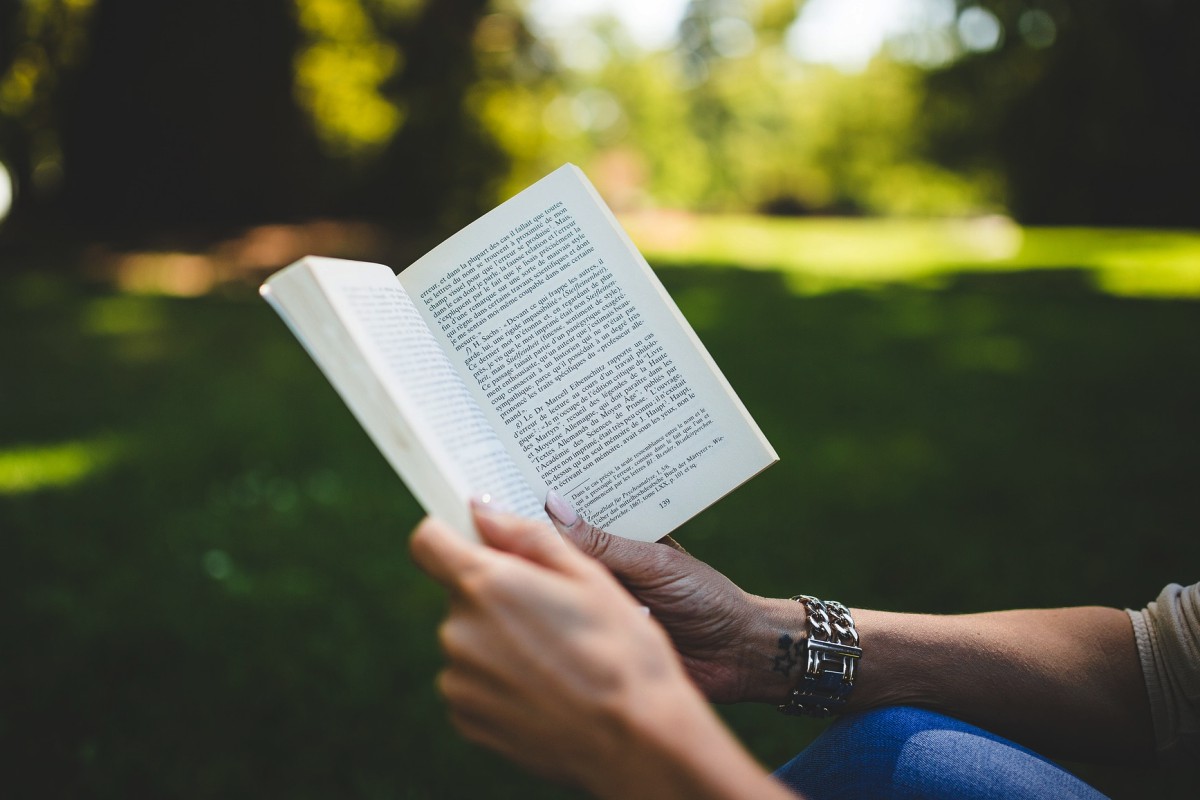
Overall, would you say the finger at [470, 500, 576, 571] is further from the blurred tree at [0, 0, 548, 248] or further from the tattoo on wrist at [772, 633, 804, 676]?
the blurred tree at [0, 0, 548, 248]

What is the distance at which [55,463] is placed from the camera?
4047 mm

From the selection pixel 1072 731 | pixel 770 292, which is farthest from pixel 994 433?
pixel 770 292

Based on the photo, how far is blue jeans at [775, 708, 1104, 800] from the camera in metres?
1.04

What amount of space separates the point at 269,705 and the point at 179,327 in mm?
5917

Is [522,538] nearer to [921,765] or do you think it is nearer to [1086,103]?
[921,765]

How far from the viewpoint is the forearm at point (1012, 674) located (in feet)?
4.13

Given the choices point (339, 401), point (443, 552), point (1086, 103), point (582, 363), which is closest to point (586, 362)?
point (582, 363)

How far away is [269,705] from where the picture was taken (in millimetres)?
2391

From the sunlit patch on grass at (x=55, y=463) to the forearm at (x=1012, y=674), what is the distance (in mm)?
3706

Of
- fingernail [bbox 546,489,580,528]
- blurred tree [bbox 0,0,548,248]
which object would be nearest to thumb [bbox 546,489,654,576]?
fingernail [bbox 546,489,580,528]

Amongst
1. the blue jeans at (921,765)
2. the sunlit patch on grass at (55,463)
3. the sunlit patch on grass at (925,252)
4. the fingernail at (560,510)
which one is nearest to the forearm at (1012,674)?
the blue jeans at (921,765)

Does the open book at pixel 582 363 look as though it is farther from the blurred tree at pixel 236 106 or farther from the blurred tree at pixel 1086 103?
the blurred tree at pixel 1086 103

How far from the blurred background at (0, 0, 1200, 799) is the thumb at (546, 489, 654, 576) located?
4.08ft

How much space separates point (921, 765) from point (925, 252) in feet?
53.3
